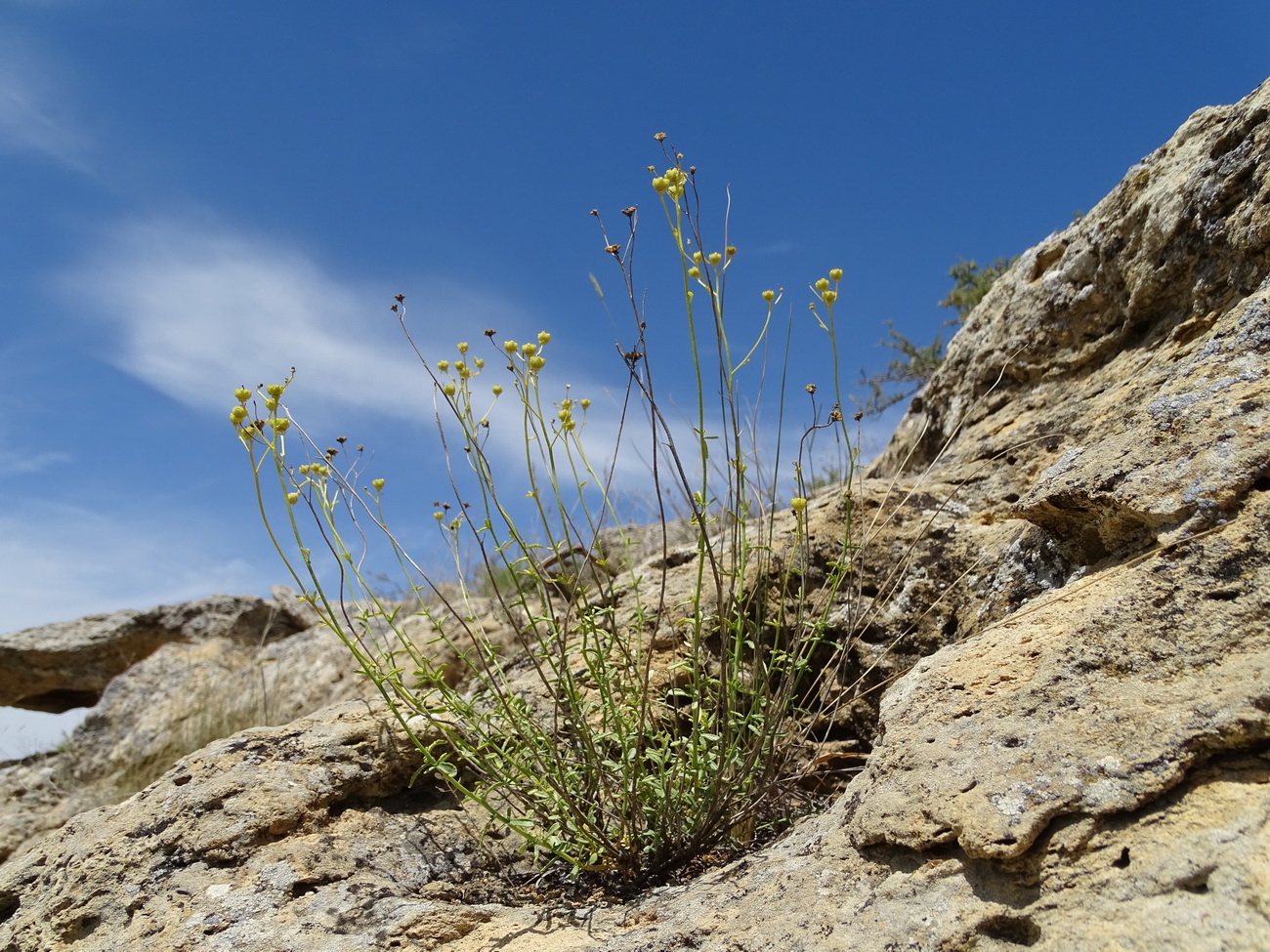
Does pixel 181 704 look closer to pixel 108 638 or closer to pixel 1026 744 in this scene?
pixel 108 638

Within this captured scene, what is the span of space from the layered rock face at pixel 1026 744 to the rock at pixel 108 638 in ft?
22.2

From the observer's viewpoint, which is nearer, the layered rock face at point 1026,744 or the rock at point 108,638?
the layered rock face at point 1026,744

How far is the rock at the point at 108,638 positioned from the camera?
9.11m

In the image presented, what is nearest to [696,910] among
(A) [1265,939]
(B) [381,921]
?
(B) [381,921]

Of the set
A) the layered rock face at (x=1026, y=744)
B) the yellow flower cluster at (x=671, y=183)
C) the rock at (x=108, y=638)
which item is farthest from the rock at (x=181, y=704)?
the yellow flower cluster at (x=671, y=183)

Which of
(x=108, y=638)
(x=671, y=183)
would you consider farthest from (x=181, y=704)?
(x=671, y=183)

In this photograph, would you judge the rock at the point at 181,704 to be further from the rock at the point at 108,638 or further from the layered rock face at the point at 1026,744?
the layered rock face at the point at 1026,744

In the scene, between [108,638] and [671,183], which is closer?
[671,183]

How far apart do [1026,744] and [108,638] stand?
33.4 ft

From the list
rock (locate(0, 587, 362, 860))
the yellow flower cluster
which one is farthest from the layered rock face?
rock (locate(0, 587, 362, 860))

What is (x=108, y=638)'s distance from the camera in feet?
30.4

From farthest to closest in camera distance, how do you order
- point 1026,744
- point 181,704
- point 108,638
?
point 108,638
point 181,704
point 1026,744

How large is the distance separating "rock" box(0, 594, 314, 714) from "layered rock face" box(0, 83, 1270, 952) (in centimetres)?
675

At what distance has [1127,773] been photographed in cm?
142
